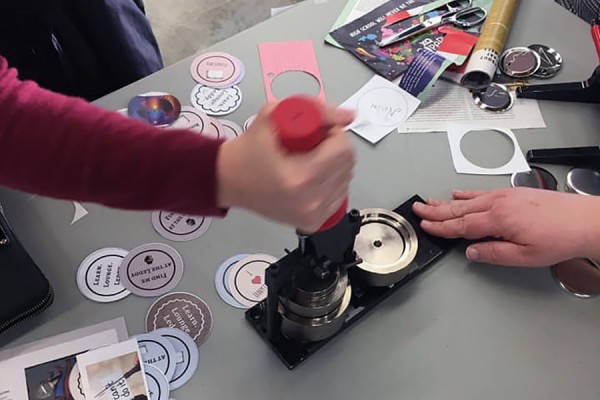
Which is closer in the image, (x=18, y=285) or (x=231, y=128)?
(x=18, y=285)

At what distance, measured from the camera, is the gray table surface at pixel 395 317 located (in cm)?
79

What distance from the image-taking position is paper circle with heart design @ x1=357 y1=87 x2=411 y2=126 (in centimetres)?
102

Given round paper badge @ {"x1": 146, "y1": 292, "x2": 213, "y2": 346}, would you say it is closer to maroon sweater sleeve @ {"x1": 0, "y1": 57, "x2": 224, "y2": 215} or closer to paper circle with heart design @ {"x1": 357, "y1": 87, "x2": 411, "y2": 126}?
maroon sweater sleeve @ {"x1": 0, "y1": 57, "x2": 224, "y2": 215}

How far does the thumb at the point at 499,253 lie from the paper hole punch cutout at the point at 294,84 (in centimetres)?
36

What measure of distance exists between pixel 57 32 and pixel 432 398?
82cm

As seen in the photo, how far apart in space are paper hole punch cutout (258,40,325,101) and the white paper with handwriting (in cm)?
7

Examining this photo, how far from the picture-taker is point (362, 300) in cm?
84

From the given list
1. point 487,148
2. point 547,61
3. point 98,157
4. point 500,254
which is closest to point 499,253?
point 500,254

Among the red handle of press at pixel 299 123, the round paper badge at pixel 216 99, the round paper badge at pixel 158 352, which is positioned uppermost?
the red handle of press at pixel 299 123

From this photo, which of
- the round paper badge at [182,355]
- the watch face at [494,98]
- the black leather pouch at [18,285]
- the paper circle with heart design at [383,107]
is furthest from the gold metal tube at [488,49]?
the black leather pouch at [18,285]

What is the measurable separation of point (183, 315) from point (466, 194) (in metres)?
0.43

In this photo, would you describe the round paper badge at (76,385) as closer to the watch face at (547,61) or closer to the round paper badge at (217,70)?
the round paper badge at (217,70)

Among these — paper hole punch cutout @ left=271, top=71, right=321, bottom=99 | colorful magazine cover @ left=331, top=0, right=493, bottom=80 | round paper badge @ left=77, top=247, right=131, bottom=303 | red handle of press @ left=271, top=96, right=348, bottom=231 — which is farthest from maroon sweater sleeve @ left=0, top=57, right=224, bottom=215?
colorful magazine cover @ left=331, top=0, right=493, bottom=80

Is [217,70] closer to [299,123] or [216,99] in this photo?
[216,99]
